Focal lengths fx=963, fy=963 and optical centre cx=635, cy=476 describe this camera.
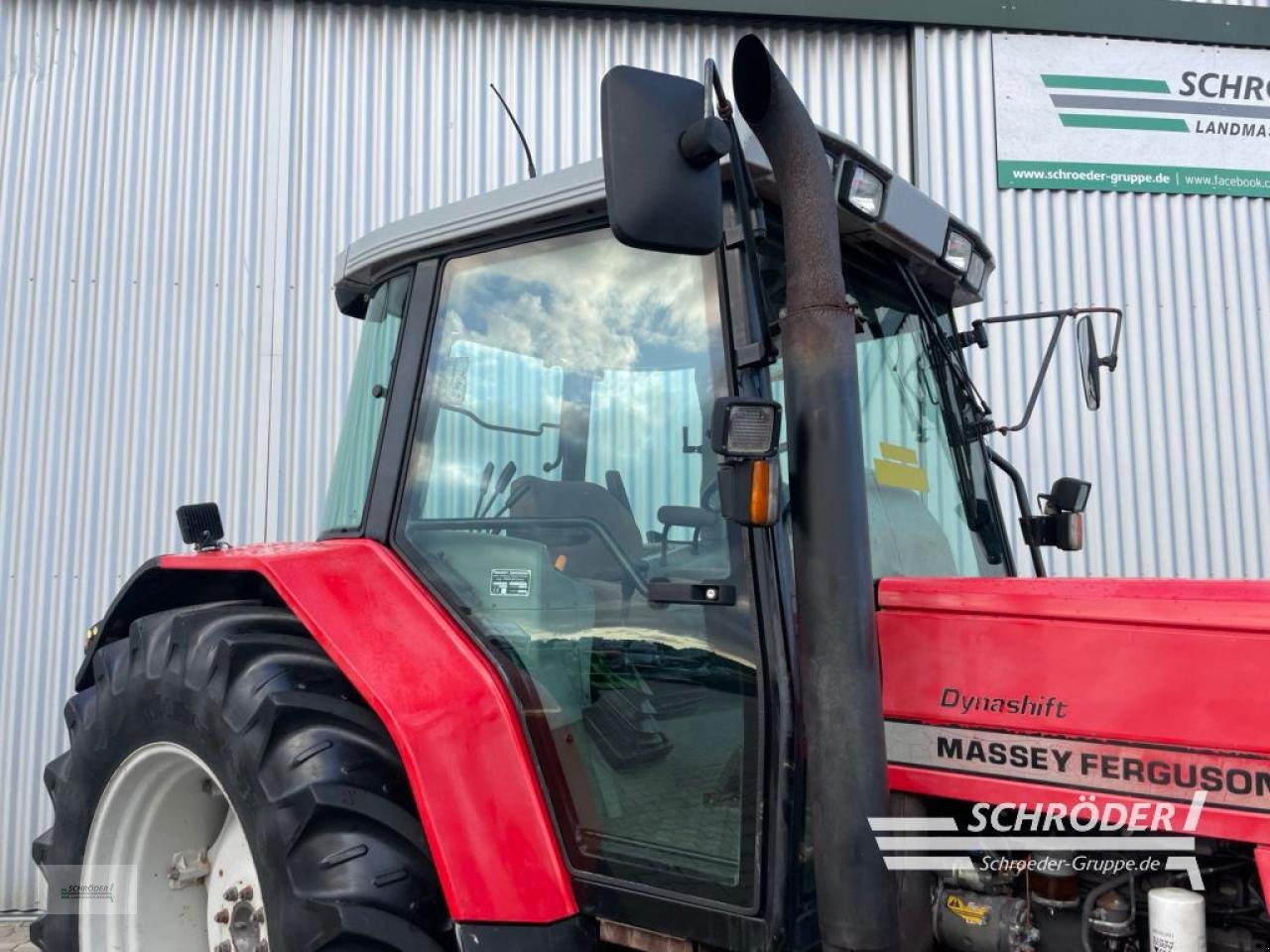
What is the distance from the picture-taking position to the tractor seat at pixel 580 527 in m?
1.92

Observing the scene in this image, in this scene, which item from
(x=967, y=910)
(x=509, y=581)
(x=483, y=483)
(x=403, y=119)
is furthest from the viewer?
(x=403, y=119)

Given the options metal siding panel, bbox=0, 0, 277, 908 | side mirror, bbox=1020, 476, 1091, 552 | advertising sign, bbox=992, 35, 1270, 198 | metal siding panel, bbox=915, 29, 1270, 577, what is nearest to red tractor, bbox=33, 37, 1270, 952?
side mirror, bbox=1020, 476, 1091, 552

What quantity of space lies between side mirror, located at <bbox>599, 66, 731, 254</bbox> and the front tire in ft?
3.76

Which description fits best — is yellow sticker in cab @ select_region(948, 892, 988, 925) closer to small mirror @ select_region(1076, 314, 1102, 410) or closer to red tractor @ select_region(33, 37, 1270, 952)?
red tractor @ select_region(33, 37, 1270, 952)

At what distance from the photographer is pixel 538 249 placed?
208 centimetres

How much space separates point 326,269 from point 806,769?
3.96 metres

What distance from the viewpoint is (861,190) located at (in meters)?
1.93

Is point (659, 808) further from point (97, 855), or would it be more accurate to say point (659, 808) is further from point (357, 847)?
point (97, 855)

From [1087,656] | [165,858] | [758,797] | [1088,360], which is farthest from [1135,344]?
[165,858]

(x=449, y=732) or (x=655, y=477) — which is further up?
(x=655, y=477)

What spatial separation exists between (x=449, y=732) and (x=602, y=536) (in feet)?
1.58

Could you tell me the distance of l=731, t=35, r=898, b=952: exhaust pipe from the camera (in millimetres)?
1468

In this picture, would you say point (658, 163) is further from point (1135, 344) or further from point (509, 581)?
point (1135, 344)

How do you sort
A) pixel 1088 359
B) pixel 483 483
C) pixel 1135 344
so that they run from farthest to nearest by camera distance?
pixel 1135 344, pixel 1088 359, pixel 483 483
